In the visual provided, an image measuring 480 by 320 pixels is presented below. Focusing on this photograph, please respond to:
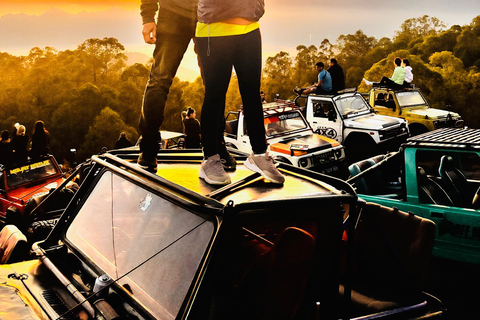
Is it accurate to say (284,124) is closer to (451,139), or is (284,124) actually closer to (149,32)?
(451,139)

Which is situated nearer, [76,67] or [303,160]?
[303,160]

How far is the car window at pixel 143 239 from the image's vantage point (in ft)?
7.35

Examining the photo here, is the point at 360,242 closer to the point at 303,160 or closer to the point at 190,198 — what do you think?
the point at 190,198

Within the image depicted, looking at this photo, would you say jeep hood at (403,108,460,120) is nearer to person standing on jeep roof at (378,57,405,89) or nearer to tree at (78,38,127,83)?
person standing on jeep roof at (378,57,405,89)

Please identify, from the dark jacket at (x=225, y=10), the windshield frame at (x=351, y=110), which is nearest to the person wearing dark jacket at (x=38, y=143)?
the windshield frame at (x=351, y=110)

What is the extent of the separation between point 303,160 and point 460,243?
458cm

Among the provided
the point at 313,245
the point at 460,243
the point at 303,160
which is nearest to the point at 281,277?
the point at 313,245

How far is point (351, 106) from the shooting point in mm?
12219

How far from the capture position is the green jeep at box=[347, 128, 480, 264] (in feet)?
17.6

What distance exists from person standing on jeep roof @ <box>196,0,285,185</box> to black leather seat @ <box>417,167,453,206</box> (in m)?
3.42

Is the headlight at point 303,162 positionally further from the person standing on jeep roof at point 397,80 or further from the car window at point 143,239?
the car window at point 143,239

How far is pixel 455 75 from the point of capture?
1833 cm

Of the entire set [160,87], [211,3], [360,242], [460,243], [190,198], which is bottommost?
[460,243]

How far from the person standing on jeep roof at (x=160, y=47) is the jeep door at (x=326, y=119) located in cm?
895
